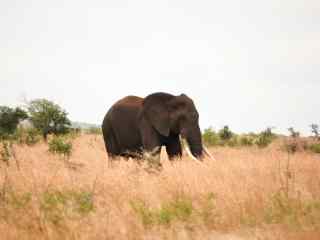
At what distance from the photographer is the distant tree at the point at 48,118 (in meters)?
23.1

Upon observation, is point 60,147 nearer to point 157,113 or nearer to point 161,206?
point 157,113

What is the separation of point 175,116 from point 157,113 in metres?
0.54

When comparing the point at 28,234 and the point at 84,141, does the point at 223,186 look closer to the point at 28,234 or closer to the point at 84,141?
the point at 28,234

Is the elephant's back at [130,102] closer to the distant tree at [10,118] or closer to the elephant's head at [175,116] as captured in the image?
the elephant's head at [175,116]

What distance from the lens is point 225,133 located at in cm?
2838

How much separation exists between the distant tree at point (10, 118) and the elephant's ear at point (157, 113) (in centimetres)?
1686

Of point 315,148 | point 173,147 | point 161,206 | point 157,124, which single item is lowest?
point 315,148

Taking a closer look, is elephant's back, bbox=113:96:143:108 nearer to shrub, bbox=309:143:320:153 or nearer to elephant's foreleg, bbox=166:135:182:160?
elephant's foreleg, bbox=166:135:182:160

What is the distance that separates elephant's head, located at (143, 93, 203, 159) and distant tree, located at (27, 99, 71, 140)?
11433 mm

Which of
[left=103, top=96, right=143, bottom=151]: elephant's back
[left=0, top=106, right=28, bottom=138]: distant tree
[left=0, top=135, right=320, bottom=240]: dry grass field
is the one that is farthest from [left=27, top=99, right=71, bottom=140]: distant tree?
[left=0, top=135, right=320, bottom=240]: dry grass field

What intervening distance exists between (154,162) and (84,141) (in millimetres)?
13683

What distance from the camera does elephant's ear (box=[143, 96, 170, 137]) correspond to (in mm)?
12078

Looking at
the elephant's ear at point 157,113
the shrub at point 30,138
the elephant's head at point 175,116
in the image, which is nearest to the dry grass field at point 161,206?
the elephant's head at point 175,116

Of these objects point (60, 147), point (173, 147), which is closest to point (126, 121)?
point (173, 147)
